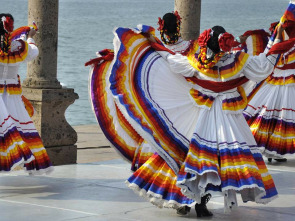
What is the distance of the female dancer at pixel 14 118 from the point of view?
331 inches

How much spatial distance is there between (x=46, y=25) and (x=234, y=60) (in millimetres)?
3076

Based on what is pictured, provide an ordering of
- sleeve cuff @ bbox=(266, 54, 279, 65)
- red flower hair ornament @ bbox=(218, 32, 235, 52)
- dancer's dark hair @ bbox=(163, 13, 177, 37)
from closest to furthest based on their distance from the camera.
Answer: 1. red flower hair ornament @ bbox=(218, 32, 235, 52)
2. sleeve cuff @ bbox=(266, 54, 279, 65)
3. dancer's dark hair @ bbox=(163, 13, 177, 37)

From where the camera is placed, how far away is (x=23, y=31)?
8883mm

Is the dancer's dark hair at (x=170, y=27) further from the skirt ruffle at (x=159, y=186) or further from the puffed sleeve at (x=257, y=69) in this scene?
the skirt ruffle at (x=159, y=186)

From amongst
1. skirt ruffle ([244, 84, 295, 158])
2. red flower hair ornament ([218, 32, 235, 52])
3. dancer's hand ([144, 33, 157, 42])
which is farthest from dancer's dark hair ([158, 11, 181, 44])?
red flower hair ornament ([218, 32, 235, 52])

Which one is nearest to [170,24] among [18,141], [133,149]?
[133,149]

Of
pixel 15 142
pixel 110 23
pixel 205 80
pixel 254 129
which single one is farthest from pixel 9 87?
pixel 110 23

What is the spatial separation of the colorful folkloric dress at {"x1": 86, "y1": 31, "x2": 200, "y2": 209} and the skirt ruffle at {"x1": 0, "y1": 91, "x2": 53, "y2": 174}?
853 mm

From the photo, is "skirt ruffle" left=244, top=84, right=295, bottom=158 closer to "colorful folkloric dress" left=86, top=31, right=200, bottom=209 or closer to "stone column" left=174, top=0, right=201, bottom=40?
"stone column" left=174, top=0, right=201, bottom=40

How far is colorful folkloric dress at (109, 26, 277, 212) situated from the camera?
284 inches

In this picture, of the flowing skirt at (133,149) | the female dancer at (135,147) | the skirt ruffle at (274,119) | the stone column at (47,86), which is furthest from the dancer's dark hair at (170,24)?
the skirt ruffle at (274,119)

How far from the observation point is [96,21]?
219 feet

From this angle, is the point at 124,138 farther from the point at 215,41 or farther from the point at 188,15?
the point at 188,15

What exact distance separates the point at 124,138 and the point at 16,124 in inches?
43.0
